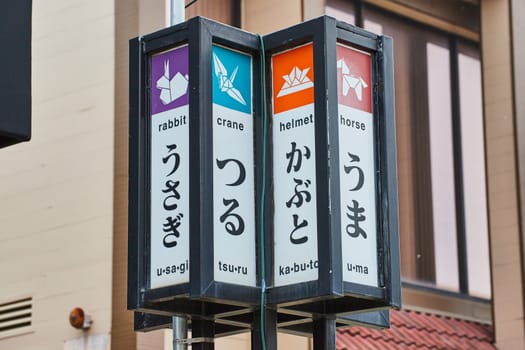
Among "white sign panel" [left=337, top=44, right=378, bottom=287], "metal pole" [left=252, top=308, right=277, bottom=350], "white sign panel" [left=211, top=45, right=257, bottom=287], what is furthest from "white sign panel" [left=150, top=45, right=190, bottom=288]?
"white sign panel" [left=337, top=44, right=378, bottom=287]

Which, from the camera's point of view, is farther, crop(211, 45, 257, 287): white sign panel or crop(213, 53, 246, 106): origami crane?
crop(213, 53, 246, 106): origami crane

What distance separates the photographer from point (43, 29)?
12.8 metres

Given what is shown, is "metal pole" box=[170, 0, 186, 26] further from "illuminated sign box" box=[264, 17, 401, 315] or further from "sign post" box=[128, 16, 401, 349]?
"illuminated sign box" box=[264, 17, 401, 315]

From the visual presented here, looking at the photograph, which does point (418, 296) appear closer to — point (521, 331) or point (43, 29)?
point (521, 331)

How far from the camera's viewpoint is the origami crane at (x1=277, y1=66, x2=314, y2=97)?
26.8ft

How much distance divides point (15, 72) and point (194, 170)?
1201 mm

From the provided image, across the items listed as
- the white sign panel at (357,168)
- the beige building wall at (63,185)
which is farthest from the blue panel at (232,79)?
the beige building wall at (63,185)

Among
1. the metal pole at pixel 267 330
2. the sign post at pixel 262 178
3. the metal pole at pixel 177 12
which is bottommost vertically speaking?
the metal pole at pixel 267 330

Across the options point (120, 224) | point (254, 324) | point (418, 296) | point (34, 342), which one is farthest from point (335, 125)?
point (418, 296)

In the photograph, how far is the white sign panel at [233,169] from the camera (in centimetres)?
793

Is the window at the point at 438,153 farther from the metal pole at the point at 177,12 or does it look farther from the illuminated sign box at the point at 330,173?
the illuminated sign box at the point at 330,173

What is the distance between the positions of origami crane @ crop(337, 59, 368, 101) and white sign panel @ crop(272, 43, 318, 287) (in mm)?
235

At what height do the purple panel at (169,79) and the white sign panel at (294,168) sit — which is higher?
the purple panel at (169,79)

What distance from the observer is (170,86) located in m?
8.30
